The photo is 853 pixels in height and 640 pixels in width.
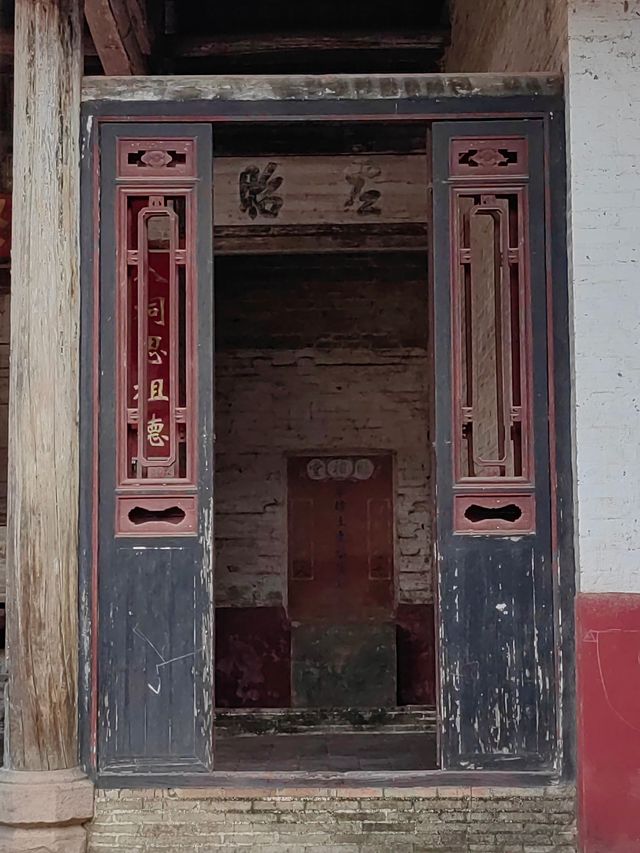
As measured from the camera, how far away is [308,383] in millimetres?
9406

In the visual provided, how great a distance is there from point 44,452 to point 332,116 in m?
1.72

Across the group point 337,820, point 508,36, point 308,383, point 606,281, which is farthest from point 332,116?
point 308,383

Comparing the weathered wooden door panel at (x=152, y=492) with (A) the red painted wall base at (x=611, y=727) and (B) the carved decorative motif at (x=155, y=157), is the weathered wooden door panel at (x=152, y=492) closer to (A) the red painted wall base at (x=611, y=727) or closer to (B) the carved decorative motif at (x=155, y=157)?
(B) the carved decorative motif at (x=155, y=157)

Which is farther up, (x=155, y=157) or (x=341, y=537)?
(x=155, y=157)

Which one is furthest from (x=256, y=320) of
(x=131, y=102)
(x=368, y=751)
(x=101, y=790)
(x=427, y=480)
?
(x=101, y=790)

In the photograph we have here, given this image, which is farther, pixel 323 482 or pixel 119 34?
pixel 323 482

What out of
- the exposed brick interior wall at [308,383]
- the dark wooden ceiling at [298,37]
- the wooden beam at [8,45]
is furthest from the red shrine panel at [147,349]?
the exposed brick interior wall at [308,383]

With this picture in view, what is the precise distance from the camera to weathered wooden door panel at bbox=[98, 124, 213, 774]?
4.85 m

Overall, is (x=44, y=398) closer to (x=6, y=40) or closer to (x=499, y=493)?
(x=499, y=493)

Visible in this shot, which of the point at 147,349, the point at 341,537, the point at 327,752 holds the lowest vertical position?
the point at 327,752

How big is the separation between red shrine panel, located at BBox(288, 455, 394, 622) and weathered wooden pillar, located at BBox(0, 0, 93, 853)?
4.49m

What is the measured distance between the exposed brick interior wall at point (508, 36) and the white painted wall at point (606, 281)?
19 centimetres

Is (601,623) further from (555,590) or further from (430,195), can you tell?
(430,195)

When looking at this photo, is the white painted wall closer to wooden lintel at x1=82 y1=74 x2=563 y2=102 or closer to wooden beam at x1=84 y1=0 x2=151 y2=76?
wooden lintel at x1=82 y1=74 x2=563 y2=102
